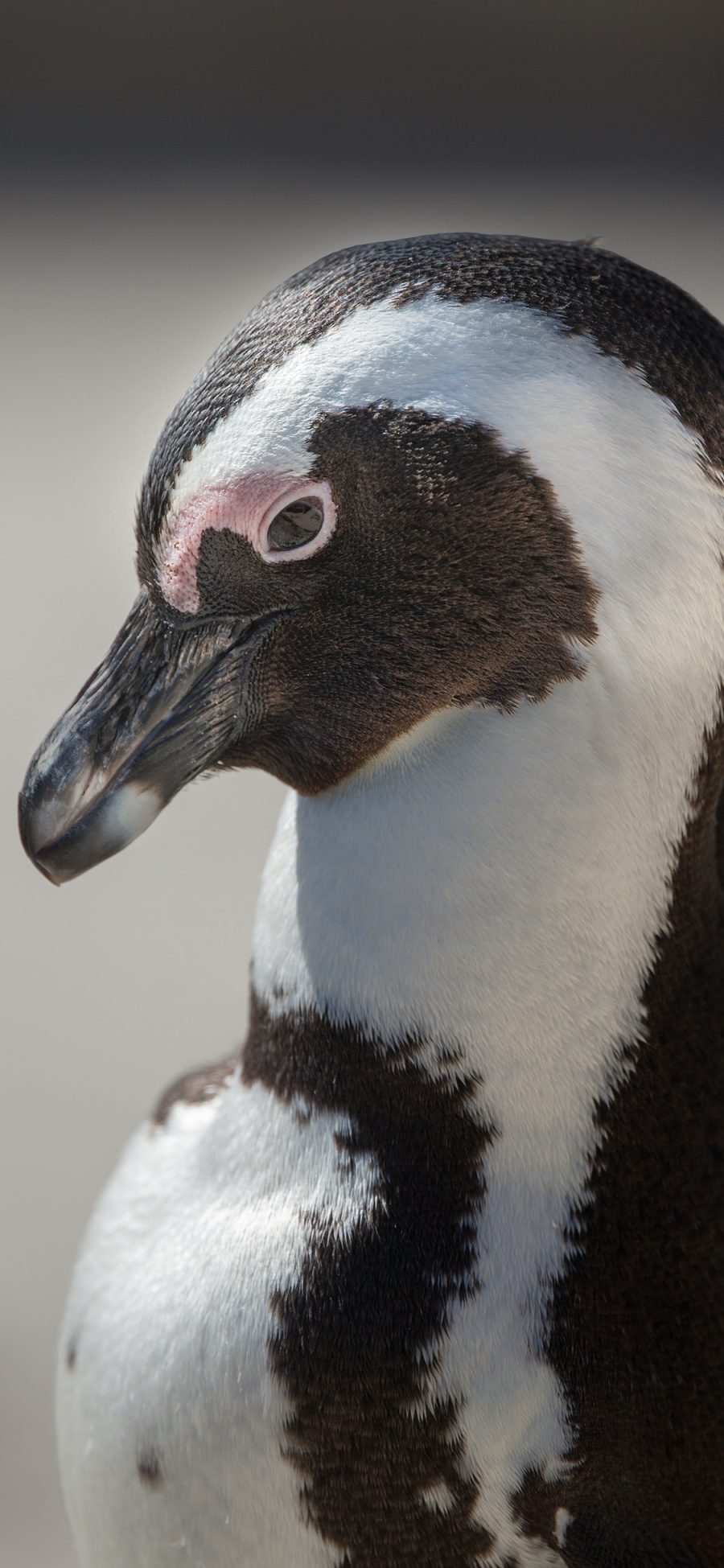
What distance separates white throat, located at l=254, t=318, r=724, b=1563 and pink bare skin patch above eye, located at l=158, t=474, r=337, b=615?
87mm

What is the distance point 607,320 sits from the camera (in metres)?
0.67

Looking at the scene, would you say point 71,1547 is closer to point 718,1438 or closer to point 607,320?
point 718,1438

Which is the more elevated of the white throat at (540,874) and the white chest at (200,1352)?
the white throat at (540,874)

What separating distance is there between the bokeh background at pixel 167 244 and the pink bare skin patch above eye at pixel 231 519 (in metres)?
0.94

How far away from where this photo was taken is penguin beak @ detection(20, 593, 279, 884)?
28.6 inches

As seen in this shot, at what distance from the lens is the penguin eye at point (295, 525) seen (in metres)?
0.66

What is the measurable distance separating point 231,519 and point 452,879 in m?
0.18

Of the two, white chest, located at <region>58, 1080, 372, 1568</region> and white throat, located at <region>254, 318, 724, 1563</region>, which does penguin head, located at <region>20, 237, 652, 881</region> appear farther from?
white chest, located at <region>58, 1080, 372, 1568</region>

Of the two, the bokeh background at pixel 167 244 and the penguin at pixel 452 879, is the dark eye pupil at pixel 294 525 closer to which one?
the penguin at pixel 452 879

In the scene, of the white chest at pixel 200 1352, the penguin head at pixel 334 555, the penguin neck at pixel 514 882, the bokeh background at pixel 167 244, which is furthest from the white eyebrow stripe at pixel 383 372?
the bokeh background at pixel 167 244

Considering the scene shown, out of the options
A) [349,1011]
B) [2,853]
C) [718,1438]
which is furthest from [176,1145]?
[2,853]

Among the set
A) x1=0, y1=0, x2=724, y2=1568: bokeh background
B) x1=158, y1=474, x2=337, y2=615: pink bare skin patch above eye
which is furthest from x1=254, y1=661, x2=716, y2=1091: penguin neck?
x1=0, y1=0, x2=724, y2=1568: bokeh background

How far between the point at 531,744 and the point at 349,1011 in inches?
5.9

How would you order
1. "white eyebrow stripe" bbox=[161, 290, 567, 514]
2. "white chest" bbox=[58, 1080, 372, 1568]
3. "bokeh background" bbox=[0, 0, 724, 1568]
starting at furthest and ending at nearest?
"bokeh background" bbox=[0, 0, 724, 1568] < "white chest" bbox=[58, 1080, 372, 1568] < "white eyebrow stripe" bbox=[161, 290, 567, 514]
